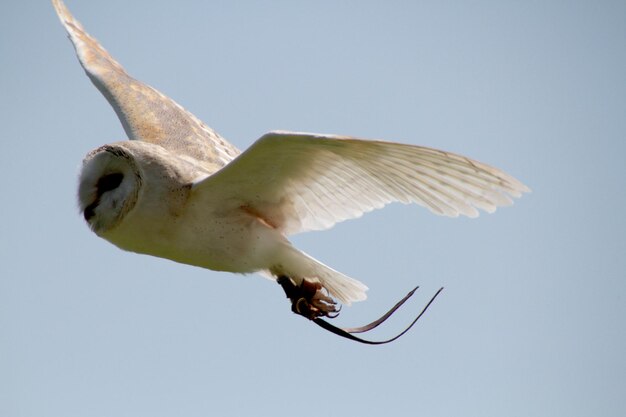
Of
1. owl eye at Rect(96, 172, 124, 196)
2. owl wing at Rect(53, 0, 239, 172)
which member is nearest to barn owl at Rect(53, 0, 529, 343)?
owl eye at Rect(96, 172, 124, 196)

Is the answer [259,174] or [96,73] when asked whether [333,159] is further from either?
[96,73]

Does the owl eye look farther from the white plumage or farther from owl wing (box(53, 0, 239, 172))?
owl wing (box(53, 0, 239, 172))

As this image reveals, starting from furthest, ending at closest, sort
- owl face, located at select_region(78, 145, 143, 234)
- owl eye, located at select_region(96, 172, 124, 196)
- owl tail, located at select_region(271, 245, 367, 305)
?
owl tail, located at select_region(271, 245, 367, 305), owl eye, located at select_region(96, 172, 124, 196), owl face, located at select_region(78, 145, 143, 234)

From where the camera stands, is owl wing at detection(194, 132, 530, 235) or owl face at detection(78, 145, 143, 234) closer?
owl wing at detection(194, 132, 530, 235)

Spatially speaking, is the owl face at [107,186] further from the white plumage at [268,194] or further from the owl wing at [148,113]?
the owl wing at [148,113]

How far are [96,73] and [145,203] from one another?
7.67 feet

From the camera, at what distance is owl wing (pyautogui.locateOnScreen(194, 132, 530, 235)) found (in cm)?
558

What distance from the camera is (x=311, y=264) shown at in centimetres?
643

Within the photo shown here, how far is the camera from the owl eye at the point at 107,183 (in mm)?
6236

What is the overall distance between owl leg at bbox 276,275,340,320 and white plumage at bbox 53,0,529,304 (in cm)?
5

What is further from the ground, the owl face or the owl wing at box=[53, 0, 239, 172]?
the owl wing at box=[53, 0, 239, 172]

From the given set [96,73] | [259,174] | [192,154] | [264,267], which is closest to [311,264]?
[264,267]

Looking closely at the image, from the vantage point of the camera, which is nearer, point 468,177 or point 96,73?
point 468,177

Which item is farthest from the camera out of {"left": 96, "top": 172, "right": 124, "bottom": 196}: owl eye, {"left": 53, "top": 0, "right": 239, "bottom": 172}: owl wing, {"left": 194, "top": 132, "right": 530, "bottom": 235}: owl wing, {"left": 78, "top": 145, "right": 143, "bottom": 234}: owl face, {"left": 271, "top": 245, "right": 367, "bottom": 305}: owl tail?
{"left": 53, "top": 0, "right": 239, "bottom": 172}: owl wing
